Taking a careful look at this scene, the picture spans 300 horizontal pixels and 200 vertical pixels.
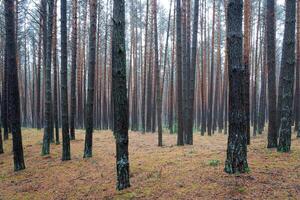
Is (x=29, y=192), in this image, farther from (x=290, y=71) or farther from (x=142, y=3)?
(x=142, y=3)

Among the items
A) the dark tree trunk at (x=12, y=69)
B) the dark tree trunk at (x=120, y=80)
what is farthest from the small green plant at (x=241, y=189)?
the dark tree trunk at (x=12, y=69)

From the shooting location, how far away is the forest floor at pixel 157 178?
5305 mm

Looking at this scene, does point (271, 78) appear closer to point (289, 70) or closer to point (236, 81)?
point (289, 70)

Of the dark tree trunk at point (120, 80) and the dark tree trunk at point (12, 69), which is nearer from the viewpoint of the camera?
the dark tree trunk at point (120, 80)

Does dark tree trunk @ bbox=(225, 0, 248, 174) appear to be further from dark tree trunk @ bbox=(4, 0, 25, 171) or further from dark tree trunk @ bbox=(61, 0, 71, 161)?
dark tree trunk @ bbox=(4, 0, 25, 171)

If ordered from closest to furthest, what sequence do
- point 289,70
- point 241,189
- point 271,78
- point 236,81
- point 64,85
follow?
1. point 241,189
2. point 236,81
3. point 289,70
4. point 271,78
5. point 64,85

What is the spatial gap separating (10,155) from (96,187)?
6998 millimetres

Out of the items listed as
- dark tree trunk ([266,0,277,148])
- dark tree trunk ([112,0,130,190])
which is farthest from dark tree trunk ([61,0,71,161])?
dark tree trunk ([266,0,277,148])

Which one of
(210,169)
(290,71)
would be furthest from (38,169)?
(290,71)

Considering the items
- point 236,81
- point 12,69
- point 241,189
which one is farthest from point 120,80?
point 12,69

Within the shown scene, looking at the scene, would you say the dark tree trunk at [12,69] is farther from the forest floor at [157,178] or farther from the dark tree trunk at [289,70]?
the dark tree trunk at [289,70]

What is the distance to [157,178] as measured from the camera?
6.77 m

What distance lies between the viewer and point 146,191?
5945 mm

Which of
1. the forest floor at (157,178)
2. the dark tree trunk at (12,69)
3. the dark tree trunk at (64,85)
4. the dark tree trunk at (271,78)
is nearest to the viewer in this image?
the forest floor at (157,178)
